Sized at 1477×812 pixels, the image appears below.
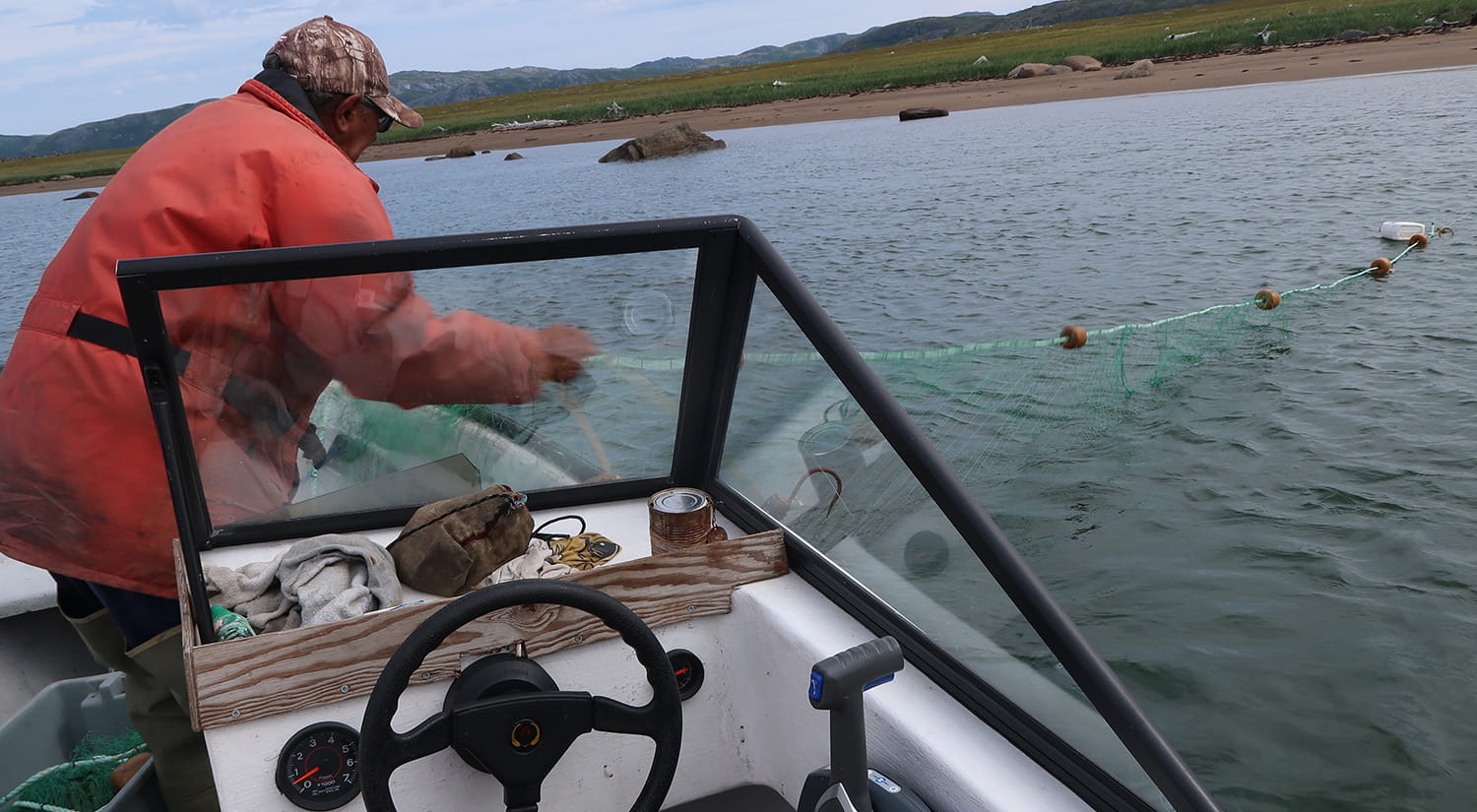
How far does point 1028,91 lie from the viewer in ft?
138

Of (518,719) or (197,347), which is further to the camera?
(197,347)

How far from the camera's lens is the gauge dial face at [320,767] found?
1.55 metres

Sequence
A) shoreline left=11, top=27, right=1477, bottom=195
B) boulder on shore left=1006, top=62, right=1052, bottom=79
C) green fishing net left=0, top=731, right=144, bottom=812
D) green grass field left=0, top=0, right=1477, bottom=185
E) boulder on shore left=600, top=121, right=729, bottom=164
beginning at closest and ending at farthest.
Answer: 1. green fishing net left=0, top=731, right=144, bottom=812
2. boulder on shore left=600, top=121, right=729, bottom=164
3. shoreline left=11, top=27, right=1477, bottom=195
4. green grass field left=0, top=0, right=1477, bottom=185
5. boulder on shore left=1006, top=62, right=1052, bottom=79

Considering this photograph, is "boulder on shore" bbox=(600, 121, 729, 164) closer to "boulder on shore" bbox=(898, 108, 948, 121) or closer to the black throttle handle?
"boulder on shore" bbox=(898, 108, 948, 121)

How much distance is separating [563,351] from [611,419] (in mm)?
223

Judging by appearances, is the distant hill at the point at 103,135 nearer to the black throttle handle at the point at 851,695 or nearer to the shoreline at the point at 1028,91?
the shoreline at the point at 1028,91

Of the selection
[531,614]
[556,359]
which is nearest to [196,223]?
[556,359]

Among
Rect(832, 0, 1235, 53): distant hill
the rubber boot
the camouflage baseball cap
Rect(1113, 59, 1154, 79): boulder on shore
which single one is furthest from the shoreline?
Rect(832, 0, 1235, 53): distant hill

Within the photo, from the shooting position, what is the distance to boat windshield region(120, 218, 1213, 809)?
142 cm

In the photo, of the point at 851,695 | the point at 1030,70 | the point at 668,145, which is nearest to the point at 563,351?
the point at 851,695

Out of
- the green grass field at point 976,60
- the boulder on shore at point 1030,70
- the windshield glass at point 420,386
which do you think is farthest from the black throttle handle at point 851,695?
the boulder on shore at point 1030,70

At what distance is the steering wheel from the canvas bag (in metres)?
0.43

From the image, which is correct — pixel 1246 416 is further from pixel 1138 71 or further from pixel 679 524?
pixel 1138 71

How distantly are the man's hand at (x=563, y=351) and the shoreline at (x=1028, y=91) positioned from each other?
33.7m
